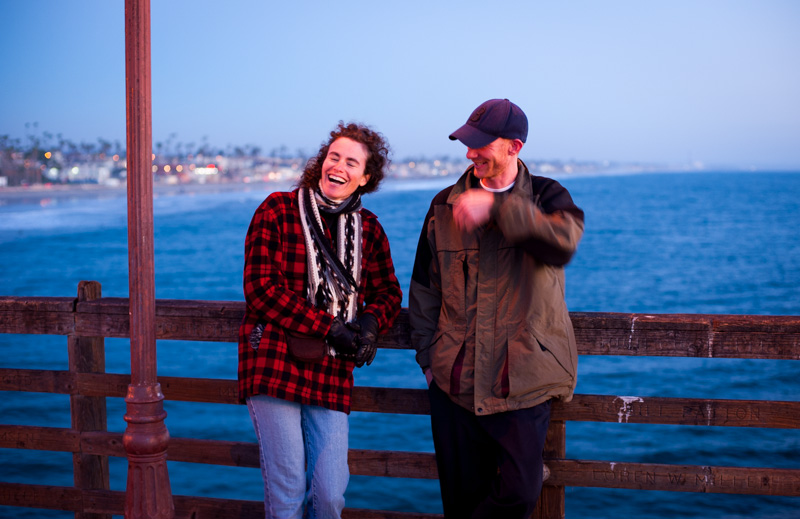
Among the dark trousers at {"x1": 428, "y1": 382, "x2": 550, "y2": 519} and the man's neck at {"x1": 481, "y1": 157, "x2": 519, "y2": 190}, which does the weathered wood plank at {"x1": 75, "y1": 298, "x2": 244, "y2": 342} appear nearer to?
the dark trousers at {"x1": 428, "y1": 382, "x2": 550, "y2": 519}

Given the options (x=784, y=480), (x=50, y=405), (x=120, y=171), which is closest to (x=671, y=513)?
(x=784, y=480)

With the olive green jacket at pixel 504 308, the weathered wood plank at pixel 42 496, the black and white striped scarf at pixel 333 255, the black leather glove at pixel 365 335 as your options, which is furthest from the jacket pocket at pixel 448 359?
the weathered wood plank at pixel 42 496

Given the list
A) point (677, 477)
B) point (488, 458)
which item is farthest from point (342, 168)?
point (677, 477)

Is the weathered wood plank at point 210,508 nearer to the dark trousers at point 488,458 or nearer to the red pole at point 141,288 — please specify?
the red pole at point 141,288

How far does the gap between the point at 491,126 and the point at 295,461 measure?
1.51 meters

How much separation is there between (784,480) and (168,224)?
9515cm

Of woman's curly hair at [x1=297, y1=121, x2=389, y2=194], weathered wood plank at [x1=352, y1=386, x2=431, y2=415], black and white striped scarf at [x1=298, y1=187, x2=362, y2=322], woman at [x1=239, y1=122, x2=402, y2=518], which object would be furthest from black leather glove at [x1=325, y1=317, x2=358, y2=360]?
woman's curly hair at [x1=297, y1=121, x2=389, y2=194]

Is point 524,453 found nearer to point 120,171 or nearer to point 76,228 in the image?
point 76,228

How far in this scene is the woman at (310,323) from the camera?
3000mm

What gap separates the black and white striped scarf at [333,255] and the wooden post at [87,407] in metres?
1.39

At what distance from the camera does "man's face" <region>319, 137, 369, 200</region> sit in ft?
10.4

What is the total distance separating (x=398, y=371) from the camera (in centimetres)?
2220

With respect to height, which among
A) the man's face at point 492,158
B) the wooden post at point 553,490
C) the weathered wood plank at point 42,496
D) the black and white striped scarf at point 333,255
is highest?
the man's face at point 492,158

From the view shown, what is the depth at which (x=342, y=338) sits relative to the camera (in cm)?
302
